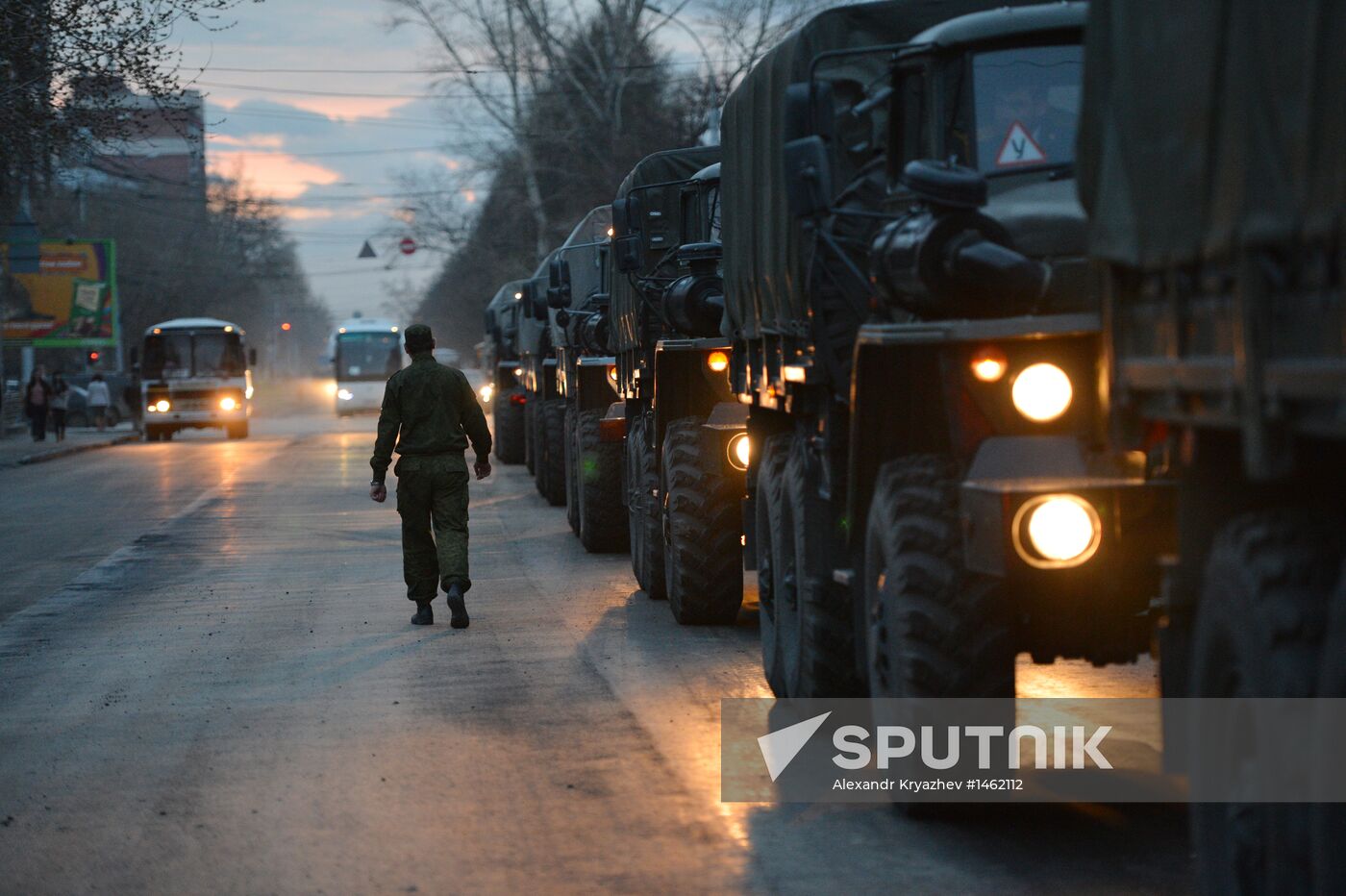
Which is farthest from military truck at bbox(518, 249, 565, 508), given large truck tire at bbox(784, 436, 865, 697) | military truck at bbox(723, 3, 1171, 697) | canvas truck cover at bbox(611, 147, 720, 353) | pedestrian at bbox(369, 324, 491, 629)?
large truck tire at bbox(784, 436, 865, 697)

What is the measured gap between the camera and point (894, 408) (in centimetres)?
685

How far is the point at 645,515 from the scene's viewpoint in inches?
524

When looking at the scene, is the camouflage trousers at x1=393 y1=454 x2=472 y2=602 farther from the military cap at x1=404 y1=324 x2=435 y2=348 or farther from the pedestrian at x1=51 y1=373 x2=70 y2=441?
the pedestrian at x1=51 y1=373 x2=70 y2=441

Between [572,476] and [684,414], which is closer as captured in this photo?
[684,414]

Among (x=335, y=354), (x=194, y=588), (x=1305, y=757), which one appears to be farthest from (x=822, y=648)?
(x=335, y=354)

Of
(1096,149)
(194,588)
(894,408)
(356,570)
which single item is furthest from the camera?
(356,570)

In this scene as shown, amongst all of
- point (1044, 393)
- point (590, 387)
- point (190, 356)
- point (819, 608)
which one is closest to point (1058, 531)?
point (1044, 393)

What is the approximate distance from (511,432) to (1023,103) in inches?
1021

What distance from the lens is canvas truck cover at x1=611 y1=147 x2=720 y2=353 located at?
1420cm

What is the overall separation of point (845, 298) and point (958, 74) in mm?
1017

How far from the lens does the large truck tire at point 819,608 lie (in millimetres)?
7977

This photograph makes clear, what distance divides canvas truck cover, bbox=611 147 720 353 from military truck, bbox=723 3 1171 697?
208 inches

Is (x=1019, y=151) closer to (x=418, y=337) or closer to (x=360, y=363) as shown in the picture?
(x=418, y=337)

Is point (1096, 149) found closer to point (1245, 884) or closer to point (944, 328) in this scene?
point (944, 328)
